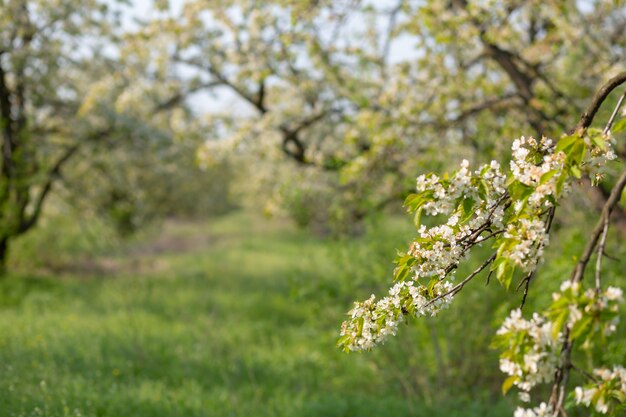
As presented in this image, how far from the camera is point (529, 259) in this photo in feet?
7.77

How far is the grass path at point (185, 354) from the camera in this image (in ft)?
18.7

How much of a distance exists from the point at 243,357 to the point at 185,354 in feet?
2.67

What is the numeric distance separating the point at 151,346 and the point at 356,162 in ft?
13.1

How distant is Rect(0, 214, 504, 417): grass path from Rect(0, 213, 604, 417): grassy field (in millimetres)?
24

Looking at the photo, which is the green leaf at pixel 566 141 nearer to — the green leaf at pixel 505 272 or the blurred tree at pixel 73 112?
the green leaf at pixel 505 272

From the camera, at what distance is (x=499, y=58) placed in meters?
7.18

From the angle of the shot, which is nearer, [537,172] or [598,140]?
[598,140]

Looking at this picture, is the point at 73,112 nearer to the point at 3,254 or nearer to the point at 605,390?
the point at 3,254

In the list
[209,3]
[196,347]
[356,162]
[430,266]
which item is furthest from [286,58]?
[430,266]

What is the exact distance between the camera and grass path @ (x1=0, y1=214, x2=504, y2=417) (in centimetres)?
571

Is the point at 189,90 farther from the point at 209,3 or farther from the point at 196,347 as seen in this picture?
the point at 196,347

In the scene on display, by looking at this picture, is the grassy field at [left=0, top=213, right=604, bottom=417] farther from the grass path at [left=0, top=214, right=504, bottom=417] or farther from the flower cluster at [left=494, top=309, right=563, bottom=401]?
the flower cluster at [left=494, top=309, right=563, bottom=401]

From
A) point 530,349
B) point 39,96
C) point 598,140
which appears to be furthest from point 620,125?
point 39,96

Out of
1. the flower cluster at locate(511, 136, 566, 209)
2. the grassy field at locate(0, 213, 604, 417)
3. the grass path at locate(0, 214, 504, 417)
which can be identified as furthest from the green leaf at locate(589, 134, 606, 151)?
the grassy field at locate(0, 213, 604, 417)
